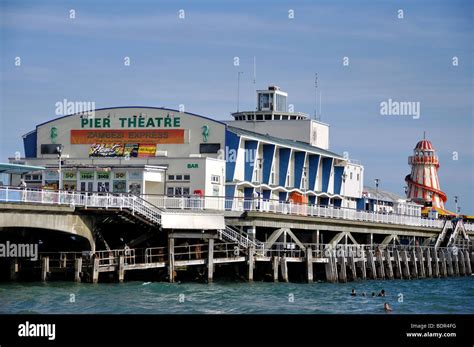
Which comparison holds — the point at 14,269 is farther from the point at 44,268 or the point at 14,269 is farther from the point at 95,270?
the point at 95,270

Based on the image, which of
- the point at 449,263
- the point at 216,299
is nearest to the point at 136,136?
the point at 216,299

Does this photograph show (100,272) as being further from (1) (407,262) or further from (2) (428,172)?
(2) (428,172)

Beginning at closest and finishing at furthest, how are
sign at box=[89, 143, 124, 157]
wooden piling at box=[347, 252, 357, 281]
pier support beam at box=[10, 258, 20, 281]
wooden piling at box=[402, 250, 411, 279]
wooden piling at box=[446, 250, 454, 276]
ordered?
pier support beam at box=[10, 258, 20, 281], wooden piling at box=[347, 252, 357, 281], sign at box=[89, 143, 124, 157], wooden piling at box=[402, 250, 411, 279], wooden piling at box=[446, 250, 454, 276]

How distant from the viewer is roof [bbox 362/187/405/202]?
339ft

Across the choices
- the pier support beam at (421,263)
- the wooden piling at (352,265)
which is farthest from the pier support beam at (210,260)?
the pier support beam at (421,263)

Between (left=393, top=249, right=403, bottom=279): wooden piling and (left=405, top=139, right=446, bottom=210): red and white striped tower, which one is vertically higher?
(left=405, top=139, right=446, bottom=210): red and white striped tower

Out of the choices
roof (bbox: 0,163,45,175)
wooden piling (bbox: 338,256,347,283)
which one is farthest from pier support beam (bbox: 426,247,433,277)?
roof (bbox: 0,163,45,175)

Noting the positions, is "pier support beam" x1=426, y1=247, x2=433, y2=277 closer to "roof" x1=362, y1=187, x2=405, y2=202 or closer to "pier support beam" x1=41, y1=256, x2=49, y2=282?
"roof" x1=362, y1=187, x2=405, y2=202

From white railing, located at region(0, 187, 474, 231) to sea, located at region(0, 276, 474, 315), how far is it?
4139 millimetres

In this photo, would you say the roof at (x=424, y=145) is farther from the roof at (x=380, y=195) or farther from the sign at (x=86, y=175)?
the sign at (x=86, y=175)

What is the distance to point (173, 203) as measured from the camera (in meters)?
62.5

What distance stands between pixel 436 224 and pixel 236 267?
3473cm

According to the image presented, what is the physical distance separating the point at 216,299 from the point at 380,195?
6164 cm
